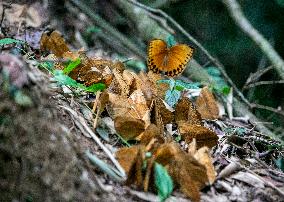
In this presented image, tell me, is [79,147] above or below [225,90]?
above

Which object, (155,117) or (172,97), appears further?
(172,97)

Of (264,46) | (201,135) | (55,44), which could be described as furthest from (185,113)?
(264,46)

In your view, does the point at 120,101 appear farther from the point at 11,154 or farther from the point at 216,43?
the point at 216,43

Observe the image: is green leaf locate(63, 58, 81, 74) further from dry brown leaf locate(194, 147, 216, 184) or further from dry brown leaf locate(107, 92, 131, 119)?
dry brown leaf locate(194, 147, 216, 184)

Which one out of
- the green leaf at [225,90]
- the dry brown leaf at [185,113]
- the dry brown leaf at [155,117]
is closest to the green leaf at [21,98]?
the dry brown leaf at [155,117]

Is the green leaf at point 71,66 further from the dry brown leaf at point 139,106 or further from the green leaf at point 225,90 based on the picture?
the green leaf at point 225,90

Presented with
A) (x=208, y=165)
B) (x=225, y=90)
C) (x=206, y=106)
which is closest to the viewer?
(x=208, y=165)

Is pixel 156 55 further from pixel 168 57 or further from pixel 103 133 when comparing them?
pixel 103 133
